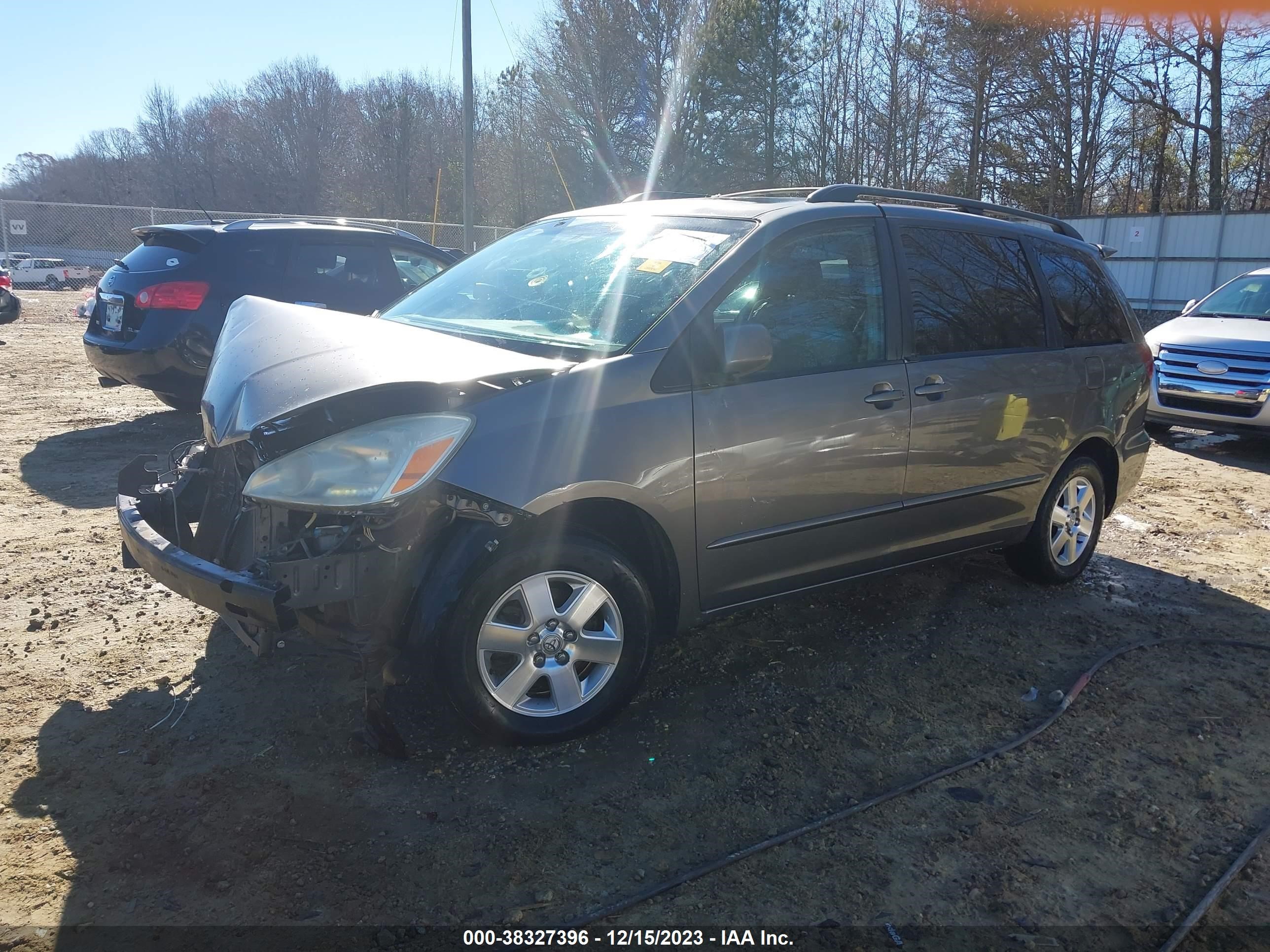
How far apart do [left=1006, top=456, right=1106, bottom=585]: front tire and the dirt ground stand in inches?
15.6

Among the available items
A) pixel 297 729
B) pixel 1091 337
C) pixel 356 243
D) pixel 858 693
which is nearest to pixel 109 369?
pixel 356 243

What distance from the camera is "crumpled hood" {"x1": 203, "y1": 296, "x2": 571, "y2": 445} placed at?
2.89 metres

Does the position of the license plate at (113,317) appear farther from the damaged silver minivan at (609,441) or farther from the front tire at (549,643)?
the front tire at (549,643)

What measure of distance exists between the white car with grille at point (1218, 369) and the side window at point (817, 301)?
22.1 feet

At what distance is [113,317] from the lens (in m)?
7.27

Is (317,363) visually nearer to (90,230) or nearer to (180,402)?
(180,402)

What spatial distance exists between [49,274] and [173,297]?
27.1 metres

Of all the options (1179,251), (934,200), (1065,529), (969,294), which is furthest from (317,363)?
(1179,251)

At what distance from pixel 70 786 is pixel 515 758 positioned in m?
1.38

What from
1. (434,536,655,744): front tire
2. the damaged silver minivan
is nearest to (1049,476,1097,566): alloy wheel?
the damaged silver minivan

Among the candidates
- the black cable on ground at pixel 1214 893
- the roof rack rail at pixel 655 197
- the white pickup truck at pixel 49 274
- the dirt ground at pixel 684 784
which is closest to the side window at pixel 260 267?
the dirt ground at pixel 684 784

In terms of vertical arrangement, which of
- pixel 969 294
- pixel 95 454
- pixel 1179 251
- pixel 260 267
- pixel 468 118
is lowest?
pixel 95 454

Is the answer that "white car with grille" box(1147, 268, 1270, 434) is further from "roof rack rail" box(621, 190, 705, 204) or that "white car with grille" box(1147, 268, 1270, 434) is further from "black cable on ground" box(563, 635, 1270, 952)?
"roof rack rail" box(621, 190, 705, 204)

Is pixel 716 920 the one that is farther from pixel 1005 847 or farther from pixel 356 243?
pixel 356 243
